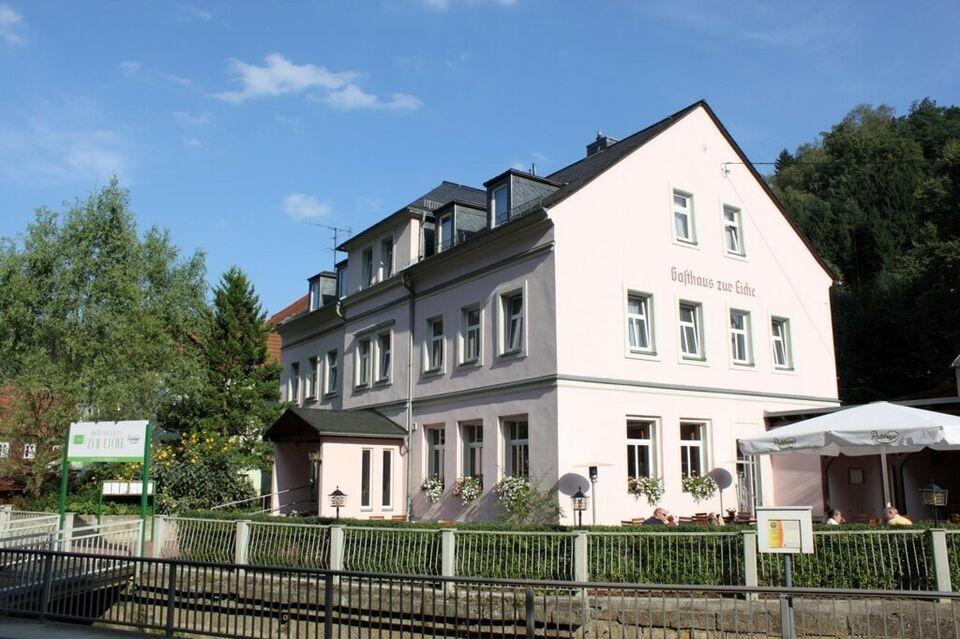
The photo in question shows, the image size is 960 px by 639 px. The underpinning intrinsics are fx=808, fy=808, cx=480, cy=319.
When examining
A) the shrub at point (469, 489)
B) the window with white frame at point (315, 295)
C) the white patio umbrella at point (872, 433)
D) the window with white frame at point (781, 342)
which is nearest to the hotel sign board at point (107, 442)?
the shrub at point (469, 489)

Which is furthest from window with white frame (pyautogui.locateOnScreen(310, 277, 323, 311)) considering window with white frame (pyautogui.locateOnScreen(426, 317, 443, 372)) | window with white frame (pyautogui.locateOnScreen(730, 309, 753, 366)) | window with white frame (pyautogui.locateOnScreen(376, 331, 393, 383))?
window with white frame (pyautogui.locateOnScreen(730, 309, 753, 366))

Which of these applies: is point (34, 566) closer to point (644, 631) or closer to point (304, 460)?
point (644, 631)

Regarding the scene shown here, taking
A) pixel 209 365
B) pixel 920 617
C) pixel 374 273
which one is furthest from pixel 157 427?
pixel 920 617

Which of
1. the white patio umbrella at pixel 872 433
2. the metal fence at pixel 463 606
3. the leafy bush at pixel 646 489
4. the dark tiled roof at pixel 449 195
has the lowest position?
the metal fence at pixel 463 606

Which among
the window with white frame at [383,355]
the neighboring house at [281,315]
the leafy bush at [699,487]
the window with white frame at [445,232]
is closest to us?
the leafy bush at [699,487]

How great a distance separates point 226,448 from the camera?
28.5m

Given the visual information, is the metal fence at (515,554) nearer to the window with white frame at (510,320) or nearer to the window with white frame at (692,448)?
the window with white frame at (510,320)

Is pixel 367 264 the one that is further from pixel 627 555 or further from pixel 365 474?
pixel 627 555

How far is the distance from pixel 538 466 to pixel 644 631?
8.48 m

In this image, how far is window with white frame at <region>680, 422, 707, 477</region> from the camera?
65.0 feet

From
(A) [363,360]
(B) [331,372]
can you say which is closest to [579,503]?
(A) [363,360]

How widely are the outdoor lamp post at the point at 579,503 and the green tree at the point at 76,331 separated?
15.4 metres

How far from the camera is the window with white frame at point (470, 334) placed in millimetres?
21250

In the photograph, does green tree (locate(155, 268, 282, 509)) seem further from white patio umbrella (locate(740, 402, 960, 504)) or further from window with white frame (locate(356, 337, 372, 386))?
white patio umbrella (locate(740, 402, 960, 504))
